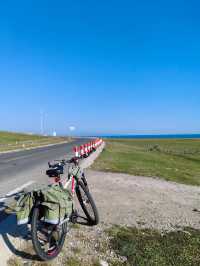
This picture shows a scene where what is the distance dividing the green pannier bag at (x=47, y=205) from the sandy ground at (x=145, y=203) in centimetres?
207

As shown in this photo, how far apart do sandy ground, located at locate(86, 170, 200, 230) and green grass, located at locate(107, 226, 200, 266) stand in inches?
18.3

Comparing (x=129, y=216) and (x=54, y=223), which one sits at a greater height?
(x=54, y=223)

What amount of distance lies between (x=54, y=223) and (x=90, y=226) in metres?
1.78

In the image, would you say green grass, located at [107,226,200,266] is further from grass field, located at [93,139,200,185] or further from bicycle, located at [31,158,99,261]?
grass field, located at [93,139,200,185]

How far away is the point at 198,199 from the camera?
8477mm

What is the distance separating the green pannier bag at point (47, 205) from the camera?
384 centimetres

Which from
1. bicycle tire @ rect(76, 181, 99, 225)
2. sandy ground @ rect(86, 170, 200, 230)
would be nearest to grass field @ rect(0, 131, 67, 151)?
sandy ground @ rect(86, 170, 200, 230)

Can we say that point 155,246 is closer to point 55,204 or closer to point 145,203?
point 55,204

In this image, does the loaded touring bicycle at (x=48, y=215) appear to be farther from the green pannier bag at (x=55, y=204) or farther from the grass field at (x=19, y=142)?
the grass field at (x=19, y=142)

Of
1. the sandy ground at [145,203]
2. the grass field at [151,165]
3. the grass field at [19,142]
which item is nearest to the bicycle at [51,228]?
the sandy ground at [145,203]

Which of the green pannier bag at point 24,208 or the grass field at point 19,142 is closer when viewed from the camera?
the green pannier bag at point 24,208

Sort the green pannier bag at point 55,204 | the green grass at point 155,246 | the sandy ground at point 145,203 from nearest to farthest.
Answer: the green pannier bag at point 55,204 → the green grass at point 155,246 → the sandy ground at point 145,203

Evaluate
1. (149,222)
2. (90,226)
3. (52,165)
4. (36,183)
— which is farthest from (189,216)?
(36,183)

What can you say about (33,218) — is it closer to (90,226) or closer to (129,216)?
(90,226)
